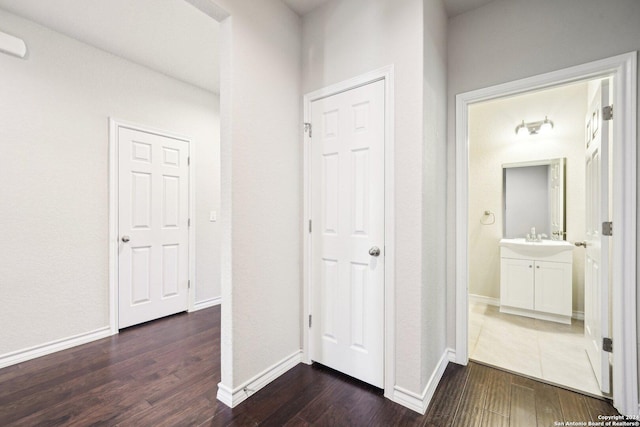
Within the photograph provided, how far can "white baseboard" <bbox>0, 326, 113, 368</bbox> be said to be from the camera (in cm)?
221

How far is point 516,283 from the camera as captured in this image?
3.28 metres

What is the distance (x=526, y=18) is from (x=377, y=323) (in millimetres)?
2406

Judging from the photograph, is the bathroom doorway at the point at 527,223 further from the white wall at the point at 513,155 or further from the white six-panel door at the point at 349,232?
the white six-panel door at the point at 349,232

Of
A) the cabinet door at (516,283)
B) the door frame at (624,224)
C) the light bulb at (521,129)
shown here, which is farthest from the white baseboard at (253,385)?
the light bulb at (521,129)

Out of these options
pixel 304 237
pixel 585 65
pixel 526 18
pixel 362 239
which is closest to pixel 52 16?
pixel 304 237

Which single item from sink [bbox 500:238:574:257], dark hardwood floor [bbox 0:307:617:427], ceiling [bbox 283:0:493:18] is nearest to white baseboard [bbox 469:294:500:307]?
sink [bbox 500:238:574:257]

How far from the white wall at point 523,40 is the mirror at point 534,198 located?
6.38 ft

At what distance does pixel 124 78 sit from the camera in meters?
2.88

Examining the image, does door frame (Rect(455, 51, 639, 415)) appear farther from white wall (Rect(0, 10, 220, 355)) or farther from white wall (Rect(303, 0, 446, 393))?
white wall (Rect(0, 10, 220, 355))

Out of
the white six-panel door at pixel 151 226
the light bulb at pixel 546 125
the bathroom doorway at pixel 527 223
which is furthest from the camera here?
the light bulb at pixel 546 125

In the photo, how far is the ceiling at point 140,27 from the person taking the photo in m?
2.13

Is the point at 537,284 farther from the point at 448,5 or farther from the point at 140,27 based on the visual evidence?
the point at 140,27

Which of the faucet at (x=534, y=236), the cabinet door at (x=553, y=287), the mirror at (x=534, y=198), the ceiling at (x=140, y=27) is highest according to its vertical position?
the ceiling at (x=140, y=27)

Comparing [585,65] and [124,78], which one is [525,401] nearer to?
[585,65]
